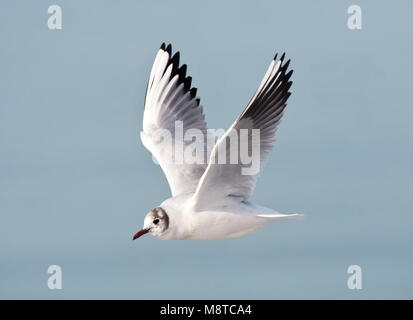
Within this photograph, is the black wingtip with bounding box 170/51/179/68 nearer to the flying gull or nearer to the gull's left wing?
the gull's left wing

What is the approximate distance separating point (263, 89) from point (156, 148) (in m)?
1.87

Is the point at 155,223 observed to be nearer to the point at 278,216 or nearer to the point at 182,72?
the point at 278,216


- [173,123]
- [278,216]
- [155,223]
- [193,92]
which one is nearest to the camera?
[278,216]

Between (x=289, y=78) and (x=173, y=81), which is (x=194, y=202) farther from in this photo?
(x=173, y=81)

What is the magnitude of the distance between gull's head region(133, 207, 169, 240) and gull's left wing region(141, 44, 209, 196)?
54cm

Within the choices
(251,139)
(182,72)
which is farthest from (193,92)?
(251,139)

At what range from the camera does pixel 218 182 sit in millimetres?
8055

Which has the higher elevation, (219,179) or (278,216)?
(219,179)

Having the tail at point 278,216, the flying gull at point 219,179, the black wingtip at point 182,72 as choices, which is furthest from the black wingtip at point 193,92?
the tail at point 278,216

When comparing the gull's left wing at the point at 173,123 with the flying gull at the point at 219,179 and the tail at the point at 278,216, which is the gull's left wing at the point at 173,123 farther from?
the tail at the point at 278,216

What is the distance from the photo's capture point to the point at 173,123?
31.7 ft

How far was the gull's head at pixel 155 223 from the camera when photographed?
27.3ft

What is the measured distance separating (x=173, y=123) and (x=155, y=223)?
158 cm

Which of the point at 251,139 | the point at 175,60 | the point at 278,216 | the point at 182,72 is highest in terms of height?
the point at 175,60
